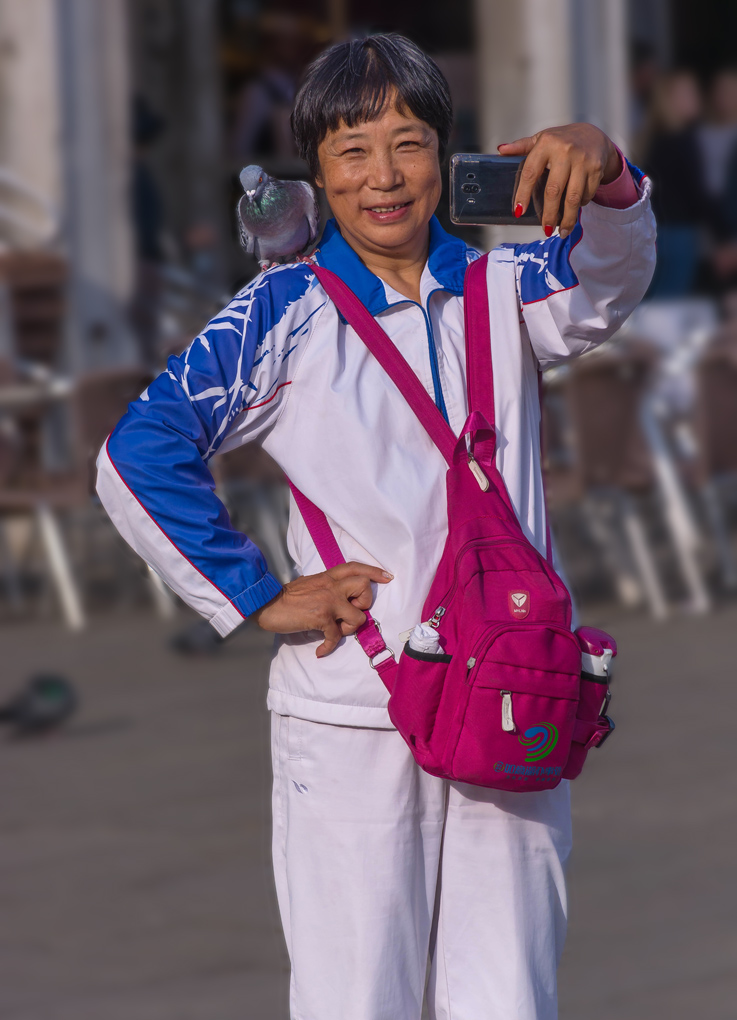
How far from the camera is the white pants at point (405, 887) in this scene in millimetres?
2137

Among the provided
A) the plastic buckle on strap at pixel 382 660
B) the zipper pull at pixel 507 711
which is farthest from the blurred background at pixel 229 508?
the zipper pull at pixel 507 711

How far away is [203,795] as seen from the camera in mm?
5125

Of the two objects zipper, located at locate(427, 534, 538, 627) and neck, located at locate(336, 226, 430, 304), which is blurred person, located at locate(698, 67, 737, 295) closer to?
neck, located at locate(336, 226, 430, 304)

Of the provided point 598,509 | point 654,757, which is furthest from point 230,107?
point 654,757

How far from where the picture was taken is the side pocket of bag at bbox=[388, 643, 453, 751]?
2021 mm

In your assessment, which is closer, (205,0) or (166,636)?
(166,636)

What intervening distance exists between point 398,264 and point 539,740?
0.72 metres

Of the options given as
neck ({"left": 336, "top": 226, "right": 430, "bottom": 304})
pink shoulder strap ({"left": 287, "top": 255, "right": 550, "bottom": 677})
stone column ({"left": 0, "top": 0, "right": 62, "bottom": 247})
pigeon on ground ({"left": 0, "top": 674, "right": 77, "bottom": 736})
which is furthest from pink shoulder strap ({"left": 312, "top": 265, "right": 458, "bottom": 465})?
stone column ({"left": 0, "top": 0, "right": 62, "bottom": 247})

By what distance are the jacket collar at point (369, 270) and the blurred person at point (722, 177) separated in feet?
31.4

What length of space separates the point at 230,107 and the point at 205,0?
104 centimetres

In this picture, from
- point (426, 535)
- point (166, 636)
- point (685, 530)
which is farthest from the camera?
point (685, 530)

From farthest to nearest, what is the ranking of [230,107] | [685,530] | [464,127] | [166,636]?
[230,107]
[464,127]
[685,530]
[166,636]

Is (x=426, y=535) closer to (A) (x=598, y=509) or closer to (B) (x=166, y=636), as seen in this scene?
(B) (x=166, y=636)

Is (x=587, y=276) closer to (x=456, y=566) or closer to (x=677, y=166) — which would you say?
(x=456, y=566)
